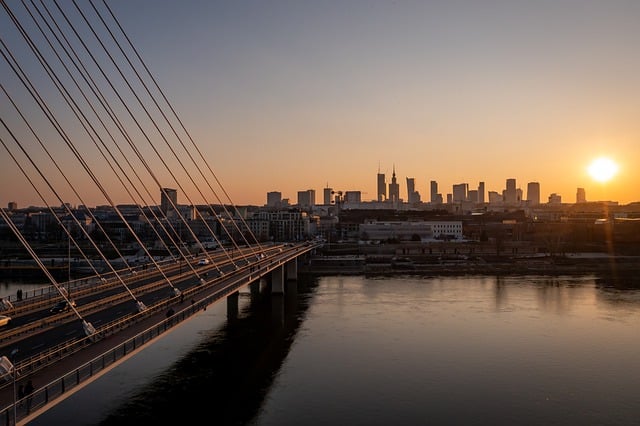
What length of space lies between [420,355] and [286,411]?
12.6 ft

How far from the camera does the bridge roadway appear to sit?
5.33m

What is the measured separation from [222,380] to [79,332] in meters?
3.11

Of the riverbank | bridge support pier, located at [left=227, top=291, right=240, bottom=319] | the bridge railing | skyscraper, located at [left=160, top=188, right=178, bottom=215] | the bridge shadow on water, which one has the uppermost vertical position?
skyscraper, located at [left=160, top=188, right=178, bottom=215]

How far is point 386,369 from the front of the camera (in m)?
10.6

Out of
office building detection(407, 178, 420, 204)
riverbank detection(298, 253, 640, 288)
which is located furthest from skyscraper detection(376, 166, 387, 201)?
riverbank detection(298, 253, 640, 288)

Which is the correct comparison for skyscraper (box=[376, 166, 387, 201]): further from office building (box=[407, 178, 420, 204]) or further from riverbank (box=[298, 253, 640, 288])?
riverbank (box=[298, 253, 640, 288])

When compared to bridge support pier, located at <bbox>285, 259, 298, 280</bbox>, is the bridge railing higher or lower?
higher

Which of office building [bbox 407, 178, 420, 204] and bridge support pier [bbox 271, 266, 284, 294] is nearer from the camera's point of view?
bridge support pier [bbox 271, 266, 284, 294]

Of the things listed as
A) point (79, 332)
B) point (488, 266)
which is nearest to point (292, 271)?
point (488, 266)

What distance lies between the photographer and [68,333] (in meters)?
7.55

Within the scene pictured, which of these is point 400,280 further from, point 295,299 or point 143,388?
point 143,388

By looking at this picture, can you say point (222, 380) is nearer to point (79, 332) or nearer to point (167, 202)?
point (79, 332)

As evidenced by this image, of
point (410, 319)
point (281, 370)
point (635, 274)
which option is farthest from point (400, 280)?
point (281, 370)

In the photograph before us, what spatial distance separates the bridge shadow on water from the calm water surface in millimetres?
28
